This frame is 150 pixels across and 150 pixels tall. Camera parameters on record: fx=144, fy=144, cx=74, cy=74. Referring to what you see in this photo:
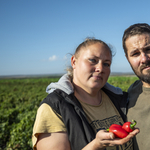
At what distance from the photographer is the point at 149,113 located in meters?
2.04

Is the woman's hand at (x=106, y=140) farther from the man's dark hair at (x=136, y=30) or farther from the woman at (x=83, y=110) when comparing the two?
the man's dark hair at (x=136, y=30)

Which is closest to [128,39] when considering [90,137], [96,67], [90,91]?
[96,67]

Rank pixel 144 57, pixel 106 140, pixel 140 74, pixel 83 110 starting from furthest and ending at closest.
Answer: pixel 140 74 → pixel 144 57 → pixel 83 110 → pixel 106 140

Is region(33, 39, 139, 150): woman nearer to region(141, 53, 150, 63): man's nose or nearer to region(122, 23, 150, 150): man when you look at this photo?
region(122, 23, 150, 150): man

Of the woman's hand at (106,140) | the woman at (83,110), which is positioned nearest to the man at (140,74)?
the woman at (83,110)

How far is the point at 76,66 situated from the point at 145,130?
130 cm

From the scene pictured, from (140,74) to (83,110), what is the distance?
113 cm

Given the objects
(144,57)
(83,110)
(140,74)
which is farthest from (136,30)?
(83,110)

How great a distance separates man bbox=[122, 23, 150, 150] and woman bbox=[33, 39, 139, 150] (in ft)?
0.55

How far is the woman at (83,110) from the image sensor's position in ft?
4.74

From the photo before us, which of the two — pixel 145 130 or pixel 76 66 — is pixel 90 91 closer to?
pixel 76 66

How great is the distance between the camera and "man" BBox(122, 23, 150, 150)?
2.00 meters

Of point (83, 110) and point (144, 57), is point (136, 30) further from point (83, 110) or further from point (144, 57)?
point (83, 110)

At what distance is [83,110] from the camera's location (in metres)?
1.75
